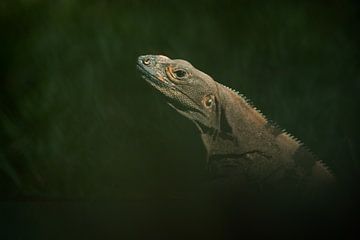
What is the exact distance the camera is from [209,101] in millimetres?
3025

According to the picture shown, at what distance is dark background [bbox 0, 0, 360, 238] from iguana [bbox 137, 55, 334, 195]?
3.5 inches

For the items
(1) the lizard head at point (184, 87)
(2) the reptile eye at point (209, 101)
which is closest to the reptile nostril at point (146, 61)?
(1) the lizard head at point (184, 87)

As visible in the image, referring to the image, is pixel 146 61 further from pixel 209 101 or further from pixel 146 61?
pixel 209 101

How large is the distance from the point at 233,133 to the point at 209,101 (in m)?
0.19

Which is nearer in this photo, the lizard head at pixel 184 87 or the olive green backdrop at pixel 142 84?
the lizard head at pixel 184 87

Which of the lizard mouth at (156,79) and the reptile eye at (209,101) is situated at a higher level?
the lizard mouth at (156,79)

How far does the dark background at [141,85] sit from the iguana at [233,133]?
9cm

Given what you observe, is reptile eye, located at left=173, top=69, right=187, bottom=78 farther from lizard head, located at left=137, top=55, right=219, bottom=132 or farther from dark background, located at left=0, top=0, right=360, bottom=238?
dark background, located at left=0, top=0, right=360, bottom=238

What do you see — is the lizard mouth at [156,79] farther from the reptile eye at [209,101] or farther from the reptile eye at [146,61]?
the reptile eye at [209,101]

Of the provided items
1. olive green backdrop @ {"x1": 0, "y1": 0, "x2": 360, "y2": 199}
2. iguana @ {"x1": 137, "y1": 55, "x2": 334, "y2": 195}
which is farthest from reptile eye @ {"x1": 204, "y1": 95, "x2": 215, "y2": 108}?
olive green backdrop @ {"x1": 0, "y1": 0, "x2": 360, "y2": 199}

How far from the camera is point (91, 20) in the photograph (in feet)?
10.3

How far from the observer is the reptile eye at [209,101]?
3.02 m

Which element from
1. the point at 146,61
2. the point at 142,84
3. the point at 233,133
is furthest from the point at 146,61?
the point at 233,133

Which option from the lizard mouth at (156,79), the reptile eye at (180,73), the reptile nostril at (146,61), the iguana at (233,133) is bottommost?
the iguana at (233,133)
